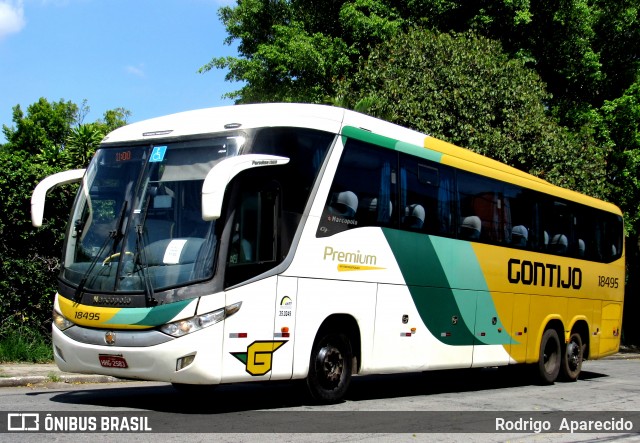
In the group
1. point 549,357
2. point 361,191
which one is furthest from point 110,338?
point 549,357

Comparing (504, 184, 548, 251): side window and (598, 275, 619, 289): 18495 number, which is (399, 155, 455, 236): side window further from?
(598, 275, 619, 289): 18495 number

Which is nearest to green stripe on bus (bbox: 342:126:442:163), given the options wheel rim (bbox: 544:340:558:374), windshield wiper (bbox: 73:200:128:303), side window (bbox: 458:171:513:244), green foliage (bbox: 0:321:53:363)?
side window (bbox: 458:171:513:244)

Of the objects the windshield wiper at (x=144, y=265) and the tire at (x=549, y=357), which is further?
the tire at (x=549, y=357)

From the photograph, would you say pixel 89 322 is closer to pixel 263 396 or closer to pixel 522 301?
pixel 263 396

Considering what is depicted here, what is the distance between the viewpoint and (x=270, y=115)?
998cm

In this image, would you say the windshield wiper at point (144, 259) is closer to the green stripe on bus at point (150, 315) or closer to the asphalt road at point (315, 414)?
the green stripe on bus at point (150, 315)

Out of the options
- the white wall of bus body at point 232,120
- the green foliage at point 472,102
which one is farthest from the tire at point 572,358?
the green foliage at point 472,102

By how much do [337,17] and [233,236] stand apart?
24365 mm

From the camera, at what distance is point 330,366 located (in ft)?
34.5

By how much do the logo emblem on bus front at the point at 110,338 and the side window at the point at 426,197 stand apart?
14.8 feet

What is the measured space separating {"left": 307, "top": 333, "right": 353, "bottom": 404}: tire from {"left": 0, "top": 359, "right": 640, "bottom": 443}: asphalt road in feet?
0.62

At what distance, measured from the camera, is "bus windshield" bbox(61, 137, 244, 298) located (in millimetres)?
9148

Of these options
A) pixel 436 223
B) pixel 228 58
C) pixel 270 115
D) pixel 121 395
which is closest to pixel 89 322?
pixel 121 395

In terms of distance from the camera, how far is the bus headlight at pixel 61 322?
9.61 m
